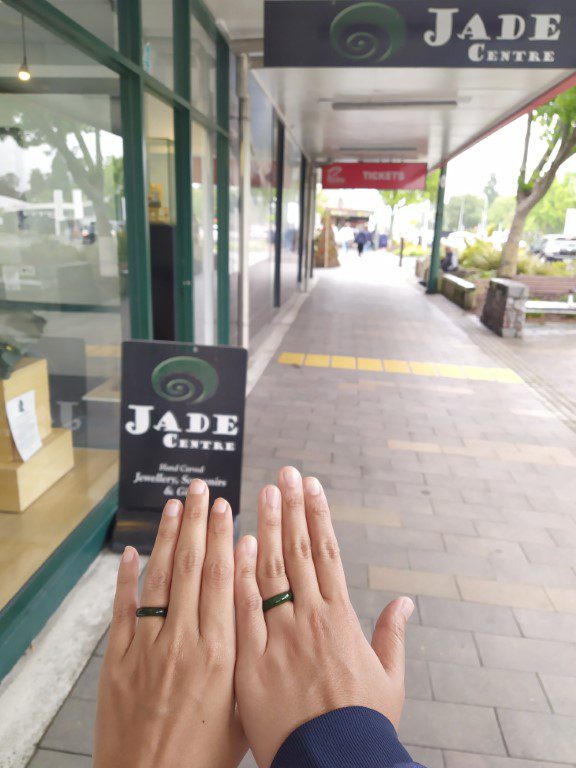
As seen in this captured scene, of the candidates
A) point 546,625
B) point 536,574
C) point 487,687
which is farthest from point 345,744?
point 536,574

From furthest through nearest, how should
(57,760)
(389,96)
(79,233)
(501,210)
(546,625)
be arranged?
(501,210)
(389,96)
(79,233)
(546,625)
(57,760)

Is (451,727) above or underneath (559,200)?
underneath

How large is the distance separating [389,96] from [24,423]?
311 inches

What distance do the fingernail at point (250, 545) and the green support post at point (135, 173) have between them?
127 inches

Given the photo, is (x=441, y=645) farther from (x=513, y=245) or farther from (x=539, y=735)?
(x=513, y=245)

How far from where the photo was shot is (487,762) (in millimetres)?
2148

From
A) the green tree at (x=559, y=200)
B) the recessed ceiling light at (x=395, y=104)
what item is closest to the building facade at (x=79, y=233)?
the recessed ceiling light at (x=395, y=104)

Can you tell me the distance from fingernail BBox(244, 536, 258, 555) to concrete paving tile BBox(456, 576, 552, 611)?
101 inches

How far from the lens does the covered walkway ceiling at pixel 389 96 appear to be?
618 cm

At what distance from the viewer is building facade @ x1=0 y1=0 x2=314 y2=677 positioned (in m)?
2.77

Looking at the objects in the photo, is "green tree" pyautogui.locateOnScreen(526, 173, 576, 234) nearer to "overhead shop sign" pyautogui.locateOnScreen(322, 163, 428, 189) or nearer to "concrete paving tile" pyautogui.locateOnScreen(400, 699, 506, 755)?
"overhead shop sign" pyautogui.locateOnScreen(322, 163, 428, 189)

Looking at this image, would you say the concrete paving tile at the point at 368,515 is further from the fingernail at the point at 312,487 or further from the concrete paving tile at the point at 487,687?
the fingernail at the point at 312,487

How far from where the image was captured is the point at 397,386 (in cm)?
706

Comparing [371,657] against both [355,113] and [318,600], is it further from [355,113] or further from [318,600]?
[355,113]
